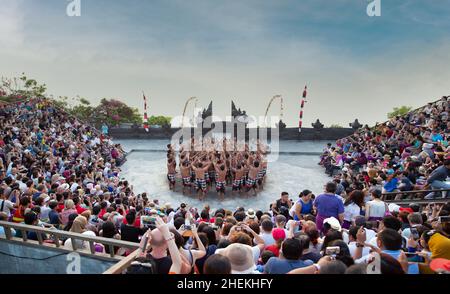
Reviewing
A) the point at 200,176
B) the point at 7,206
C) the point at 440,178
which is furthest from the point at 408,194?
the point at 7,206

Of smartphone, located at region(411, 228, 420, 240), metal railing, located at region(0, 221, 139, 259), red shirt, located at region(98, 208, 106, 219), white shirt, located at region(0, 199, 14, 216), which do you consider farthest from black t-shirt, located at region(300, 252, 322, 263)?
white shirt, located at region(0, 199, 14, 216)

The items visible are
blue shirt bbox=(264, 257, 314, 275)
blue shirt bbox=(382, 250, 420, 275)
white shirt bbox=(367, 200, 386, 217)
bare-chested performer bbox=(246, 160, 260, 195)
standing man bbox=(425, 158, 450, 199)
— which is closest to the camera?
blue shirt bbox=(264, 257, 314, 275)

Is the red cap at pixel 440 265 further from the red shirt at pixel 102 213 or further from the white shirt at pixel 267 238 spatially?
the red shirt at pixel 102 213

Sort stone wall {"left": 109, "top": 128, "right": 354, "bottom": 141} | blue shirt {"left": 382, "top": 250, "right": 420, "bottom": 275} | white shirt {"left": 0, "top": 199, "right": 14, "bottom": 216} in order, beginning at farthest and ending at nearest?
stone wall {"left": 109, "top": 128, "right": 354, "bottom": 141}
white shirt {"left": 0, "top": 199, "right": 14, "bottom": 216}
blue shirt {"left": 382, "top": 250, "right": 420, "bottom": 275}

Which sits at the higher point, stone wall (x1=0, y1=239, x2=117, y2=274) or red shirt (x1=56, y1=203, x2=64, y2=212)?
red shirt (x1=56, y1=203, x2=64, y2=212)

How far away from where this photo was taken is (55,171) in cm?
1196

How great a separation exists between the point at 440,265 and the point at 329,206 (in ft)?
7.41

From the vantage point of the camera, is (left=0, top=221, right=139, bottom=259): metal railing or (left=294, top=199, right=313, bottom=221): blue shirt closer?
(left=0, top=221, right=139, bottom=259): metal railing

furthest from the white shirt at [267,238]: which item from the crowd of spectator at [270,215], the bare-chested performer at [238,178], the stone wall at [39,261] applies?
the bare-chested performer at [238,178]

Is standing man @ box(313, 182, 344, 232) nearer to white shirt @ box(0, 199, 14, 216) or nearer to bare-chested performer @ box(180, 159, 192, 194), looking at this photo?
white shirt @ box(0, 199, 14, 216)

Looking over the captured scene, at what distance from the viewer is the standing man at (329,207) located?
19.2 ft

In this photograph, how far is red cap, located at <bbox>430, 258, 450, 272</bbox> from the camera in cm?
358

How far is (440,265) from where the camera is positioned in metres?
3.69

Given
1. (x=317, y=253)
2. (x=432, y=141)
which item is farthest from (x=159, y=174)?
(x=317, y=253)
